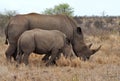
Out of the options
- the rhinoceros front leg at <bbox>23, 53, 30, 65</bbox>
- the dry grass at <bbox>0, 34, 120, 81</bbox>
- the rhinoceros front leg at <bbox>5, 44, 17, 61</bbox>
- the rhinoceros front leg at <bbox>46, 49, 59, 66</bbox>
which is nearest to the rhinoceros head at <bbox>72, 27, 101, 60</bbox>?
the dry grass at <bbox>0, 34, 120, 81</bbox>

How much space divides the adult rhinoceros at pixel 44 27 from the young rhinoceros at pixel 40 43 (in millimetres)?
836

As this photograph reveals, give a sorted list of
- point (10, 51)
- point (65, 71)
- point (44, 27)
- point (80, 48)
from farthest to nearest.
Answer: point (80, 48) → point (44, 27) → point (10, 51) → point (65, 71)

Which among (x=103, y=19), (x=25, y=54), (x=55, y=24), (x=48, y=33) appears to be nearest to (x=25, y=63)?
(x=25, y=54)

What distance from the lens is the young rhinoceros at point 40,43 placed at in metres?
12.3

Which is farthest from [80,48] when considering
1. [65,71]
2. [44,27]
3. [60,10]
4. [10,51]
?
[60,10]

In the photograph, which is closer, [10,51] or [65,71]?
[65,71]

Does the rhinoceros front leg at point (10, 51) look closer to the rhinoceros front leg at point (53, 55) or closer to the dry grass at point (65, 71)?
the dry grass at point (65, 71)

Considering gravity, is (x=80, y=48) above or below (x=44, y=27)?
below

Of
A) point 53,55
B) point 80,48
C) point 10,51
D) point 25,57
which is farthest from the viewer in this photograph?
point 80,48

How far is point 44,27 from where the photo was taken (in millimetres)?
A: 14047

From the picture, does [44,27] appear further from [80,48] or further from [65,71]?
[65,71]

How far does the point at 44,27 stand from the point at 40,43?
1603 mm

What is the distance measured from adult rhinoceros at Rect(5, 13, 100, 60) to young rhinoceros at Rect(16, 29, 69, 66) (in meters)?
0.84

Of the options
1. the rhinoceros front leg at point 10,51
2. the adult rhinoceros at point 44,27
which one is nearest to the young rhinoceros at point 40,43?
the rhinoceros front leg at point 10,51
